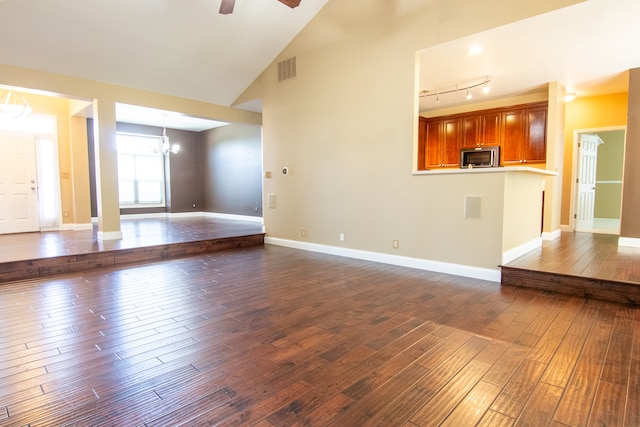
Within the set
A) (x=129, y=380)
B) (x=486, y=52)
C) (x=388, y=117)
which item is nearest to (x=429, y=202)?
(x=388, y=117)

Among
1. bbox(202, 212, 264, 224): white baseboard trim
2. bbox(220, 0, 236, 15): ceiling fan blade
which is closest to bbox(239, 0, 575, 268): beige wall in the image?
bbox(220, 0, 236, 15): ceiling fan blade

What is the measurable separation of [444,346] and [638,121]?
530 cm

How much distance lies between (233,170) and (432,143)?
5.94m

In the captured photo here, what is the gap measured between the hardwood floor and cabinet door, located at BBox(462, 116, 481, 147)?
4324mm

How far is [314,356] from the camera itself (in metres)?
2.21

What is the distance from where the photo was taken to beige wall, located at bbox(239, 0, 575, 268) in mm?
4305

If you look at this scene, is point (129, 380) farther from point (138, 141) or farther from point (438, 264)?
point (138, 141)

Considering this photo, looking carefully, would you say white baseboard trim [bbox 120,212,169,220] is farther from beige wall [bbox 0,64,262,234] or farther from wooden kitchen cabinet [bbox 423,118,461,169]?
wooden kitchen cabinet [bbox 423,118,461,169]

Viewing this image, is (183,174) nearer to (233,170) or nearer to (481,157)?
(233,170)

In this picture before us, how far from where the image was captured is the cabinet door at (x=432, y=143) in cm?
776

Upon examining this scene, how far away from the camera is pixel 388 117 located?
4.79 m

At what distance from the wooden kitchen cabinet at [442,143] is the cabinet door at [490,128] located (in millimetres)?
513

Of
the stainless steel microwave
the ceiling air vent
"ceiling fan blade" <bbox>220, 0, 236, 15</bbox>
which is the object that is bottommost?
the stainless steel microwave

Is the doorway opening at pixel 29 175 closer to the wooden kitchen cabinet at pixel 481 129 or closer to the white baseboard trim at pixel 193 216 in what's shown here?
the white baseboard trim at pixel 193 216
